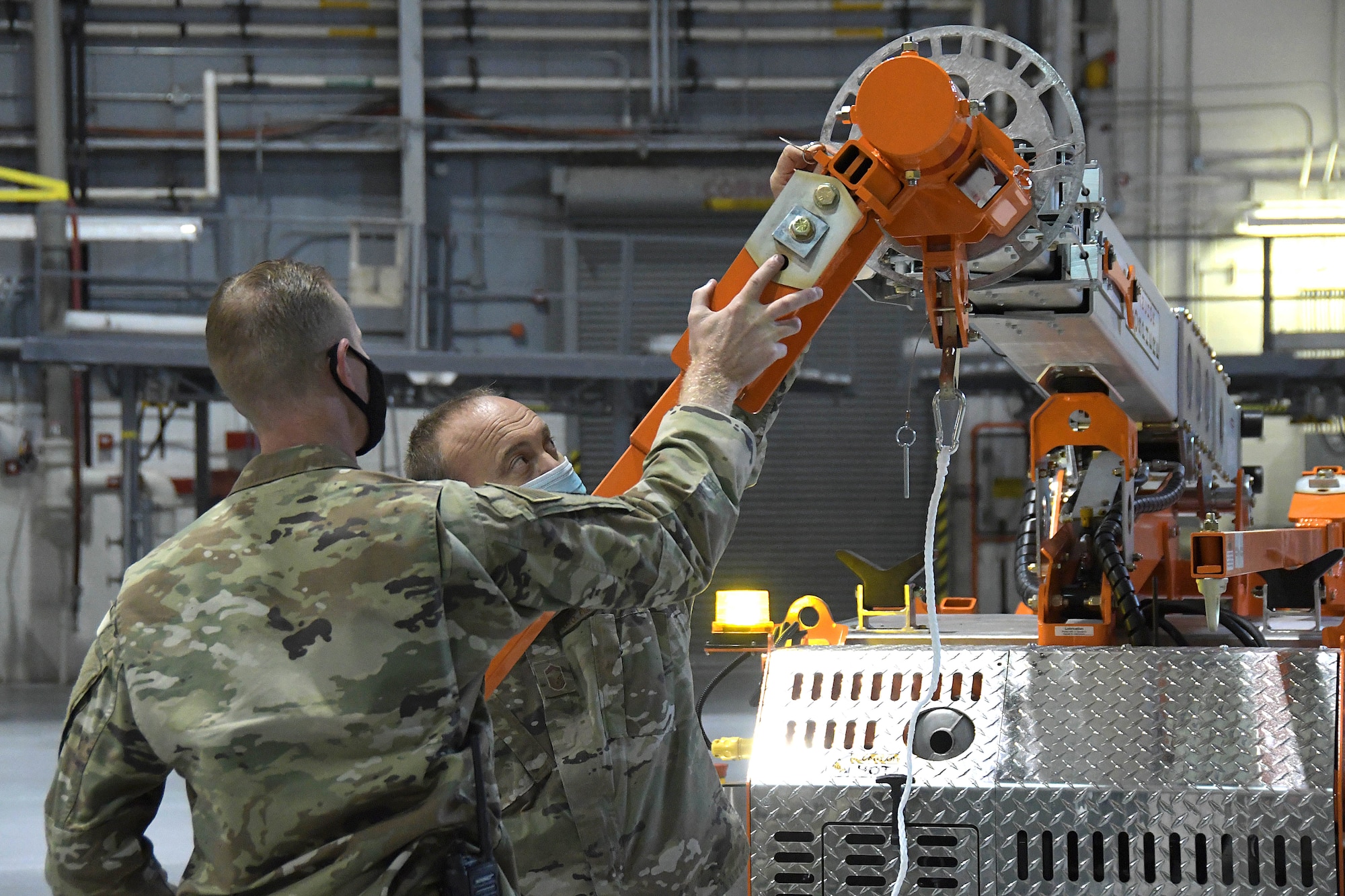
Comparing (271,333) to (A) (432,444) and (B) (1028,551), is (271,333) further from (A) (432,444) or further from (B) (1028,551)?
(B) (1028,551)

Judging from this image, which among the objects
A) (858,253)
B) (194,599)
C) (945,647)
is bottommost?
(945,647)

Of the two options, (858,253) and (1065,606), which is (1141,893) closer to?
(1065,606)

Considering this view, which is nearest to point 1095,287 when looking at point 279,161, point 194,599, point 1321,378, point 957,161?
point 957,161

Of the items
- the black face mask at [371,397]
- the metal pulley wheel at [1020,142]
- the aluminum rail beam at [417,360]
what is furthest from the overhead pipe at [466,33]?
the black face mask at [371,397]

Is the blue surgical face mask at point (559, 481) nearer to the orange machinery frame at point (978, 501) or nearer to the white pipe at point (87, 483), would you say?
the orange machinery frame at point (978, 501)

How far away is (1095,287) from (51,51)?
14.1 metres

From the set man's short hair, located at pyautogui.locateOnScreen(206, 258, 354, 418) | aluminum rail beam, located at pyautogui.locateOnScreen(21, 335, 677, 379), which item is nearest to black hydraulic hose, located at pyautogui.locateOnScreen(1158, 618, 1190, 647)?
man's short hair, located at pyautogui.locateOnScreen(206, 258, 354, 418)

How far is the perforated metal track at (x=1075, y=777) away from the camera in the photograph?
3332 mm

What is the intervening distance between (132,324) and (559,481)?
1168 centimetres

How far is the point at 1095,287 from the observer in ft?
11.5

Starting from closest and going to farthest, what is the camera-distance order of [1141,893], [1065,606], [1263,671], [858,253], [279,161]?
[858,253] < [1141,893] < [1263,671] < [1065,606] < [279,161]

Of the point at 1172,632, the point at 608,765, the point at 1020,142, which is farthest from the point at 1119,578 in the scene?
the point at 608,765

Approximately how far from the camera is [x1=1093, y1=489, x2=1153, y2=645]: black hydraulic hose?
412 cm

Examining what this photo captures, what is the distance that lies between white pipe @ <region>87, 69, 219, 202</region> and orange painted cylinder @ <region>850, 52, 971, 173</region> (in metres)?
13.4
